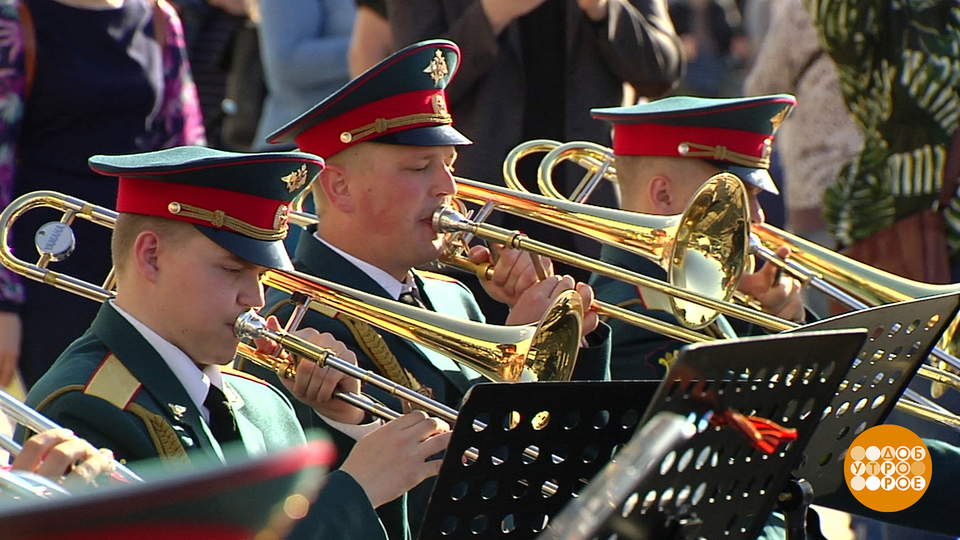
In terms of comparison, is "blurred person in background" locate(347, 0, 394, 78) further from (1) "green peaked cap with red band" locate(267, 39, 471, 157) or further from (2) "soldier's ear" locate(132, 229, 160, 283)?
(2) "soldier's ear" locate(132, 229, 160, 283)

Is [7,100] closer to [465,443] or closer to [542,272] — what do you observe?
[542,272]

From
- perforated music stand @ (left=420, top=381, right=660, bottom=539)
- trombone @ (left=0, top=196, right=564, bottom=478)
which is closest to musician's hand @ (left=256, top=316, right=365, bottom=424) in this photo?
trombone @ (left=0, top=196, right=564, bottom=478)

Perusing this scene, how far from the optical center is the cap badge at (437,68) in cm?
343

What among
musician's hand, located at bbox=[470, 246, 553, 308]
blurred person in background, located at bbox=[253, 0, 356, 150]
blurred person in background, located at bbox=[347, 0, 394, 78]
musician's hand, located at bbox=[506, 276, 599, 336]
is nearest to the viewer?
musician's hand, located at bbox=[506, 276, 599, 336]

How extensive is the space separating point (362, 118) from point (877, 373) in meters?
1.28

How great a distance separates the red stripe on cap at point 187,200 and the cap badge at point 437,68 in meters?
0.85

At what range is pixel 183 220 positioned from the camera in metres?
2.62

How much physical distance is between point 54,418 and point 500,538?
0.73m

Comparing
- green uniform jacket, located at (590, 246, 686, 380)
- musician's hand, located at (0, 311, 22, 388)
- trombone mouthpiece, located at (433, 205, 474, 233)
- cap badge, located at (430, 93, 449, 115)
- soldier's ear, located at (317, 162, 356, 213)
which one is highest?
cap badge, located at (430, 93, 449, 115)

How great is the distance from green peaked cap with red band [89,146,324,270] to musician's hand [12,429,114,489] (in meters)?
0.72

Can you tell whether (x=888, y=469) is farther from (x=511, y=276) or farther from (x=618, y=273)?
(x=511, y=276)

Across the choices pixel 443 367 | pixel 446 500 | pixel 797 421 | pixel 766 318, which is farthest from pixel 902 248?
pixel 446 500

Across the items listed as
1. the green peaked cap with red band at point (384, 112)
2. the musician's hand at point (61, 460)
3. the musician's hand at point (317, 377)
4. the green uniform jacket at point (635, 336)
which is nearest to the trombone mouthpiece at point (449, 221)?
the green peaked cap with red band at point (384, 112)

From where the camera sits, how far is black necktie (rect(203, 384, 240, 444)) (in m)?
2.64
